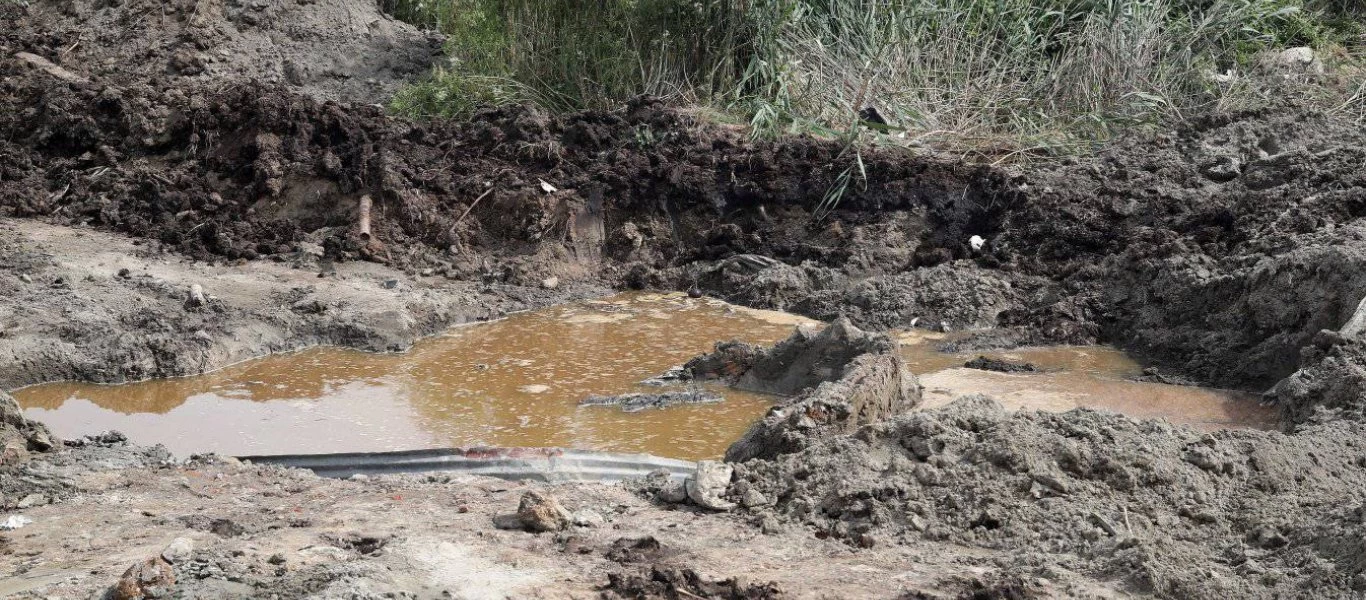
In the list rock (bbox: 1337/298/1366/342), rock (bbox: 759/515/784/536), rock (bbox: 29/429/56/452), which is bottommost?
rock (bbox: 29/429/56/452)

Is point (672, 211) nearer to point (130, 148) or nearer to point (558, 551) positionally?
point (130, 148)

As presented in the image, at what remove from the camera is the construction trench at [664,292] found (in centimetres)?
364

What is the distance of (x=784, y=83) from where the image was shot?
991cm

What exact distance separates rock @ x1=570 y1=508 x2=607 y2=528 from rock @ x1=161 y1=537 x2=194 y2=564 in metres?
1.11

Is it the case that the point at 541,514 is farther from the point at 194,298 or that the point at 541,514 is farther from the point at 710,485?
the point at 194,298

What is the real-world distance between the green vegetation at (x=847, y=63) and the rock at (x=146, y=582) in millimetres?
7002

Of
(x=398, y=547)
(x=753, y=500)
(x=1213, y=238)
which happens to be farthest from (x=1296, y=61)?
(x=398, y=547)

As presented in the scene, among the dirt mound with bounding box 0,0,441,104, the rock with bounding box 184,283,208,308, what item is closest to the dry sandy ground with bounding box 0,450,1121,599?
the rock with bounding box 184,283,208,308

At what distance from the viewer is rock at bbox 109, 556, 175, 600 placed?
10.1ft

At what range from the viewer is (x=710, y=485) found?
4238 millimetres

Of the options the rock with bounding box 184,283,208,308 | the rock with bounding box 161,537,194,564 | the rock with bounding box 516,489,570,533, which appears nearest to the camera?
the rock with bounding box 161,537,194,564

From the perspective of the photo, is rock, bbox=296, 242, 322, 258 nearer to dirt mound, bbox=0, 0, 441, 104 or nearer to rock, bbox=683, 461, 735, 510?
dirt mound, bbox=0, 0, 441, 104

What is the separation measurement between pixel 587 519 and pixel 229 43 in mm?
8346

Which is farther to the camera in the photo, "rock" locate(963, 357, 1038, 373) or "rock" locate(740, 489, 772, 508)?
"rock" locate(963, 357, 1038, 373)
